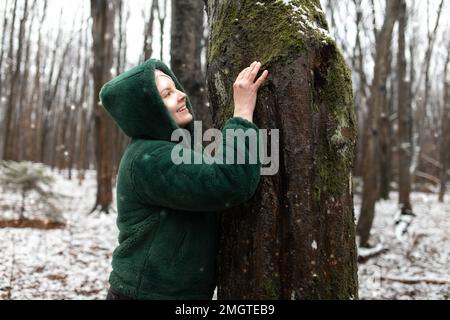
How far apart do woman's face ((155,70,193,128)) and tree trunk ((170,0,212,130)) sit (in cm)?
361

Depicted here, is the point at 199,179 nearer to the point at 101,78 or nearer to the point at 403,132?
the point at 101,78

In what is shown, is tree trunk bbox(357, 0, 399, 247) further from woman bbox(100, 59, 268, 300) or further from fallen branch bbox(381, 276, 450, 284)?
woman bbox(100, 59, 268, 300)

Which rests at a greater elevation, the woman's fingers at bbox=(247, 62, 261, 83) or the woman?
the woman's fingers at bbox=(247, 62, 261, 83)

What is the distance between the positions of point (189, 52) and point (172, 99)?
3.95 metres

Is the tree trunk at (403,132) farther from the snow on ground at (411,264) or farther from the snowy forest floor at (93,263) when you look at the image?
the snowy forest floor at (93,263)

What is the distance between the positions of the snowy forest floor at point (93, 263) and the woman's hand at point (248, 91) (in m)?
3.99

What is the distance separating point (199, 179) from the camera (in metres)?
1.53

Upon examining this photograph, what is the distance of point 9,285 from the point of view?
4.70m

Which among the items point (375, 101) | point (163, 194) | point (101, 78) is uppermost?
point (101, 78)

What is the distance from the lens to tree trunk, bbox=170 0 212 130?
5.55 m

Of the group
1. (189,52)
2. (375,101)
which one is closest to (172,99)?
(189,52)

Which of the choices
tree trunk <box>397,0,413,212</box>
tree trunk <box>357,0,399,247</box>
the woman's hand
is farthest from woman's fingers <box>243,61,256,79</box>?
tree trunk <box>397,0,413,212</box>

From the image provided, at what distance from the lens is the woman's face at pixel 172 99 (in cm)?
183
